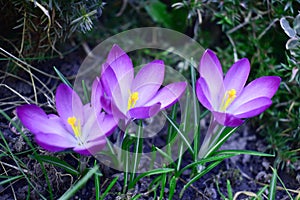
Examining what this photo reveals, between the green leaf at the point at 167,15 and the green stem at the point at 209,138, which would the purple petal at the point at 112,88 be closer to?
the green stem at the point at 209,138

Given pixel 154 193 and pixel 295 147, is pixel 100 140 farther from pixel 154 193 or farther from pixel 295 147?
pixel 295 147

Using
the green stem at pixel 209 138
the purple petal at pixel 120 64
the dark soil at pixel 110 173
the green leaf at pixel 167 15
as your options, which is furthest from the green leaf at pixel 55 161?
the green leaf at pixel 167 15

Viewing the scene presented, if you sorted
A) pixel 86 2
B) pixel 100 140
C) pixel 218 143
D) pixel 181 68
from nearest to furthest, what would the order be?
pixel 100 140
pixel 218 143
pixel 86 2
pixel 181 68

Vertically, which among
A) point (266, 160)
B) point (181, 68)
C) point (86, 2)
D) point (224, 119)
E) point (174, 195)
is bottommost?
point (266, 160)

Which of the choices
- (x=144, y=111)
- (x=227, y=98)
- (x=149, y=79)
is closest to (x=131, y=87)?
(x=149, y=79)

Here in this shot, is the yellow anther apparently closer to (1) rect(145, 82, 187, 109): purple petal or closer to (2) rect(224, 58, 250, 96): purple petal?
(2) rect(224, 58, 250, 96): purple petal

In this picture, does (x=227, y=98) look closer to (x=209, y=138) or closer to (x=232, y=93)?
(x=232, y=93)

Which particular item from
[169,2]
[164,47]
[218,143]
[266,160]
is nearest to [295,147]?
[266,160]
